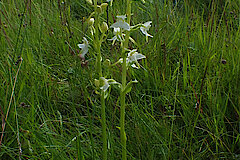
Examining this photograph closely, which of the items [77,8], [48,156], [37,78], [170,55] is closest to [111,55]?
[170,55]

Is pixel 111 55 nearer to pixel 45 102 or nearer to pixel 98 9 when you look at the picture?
pixel 45 102

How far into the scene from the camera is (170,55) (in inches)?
85.7

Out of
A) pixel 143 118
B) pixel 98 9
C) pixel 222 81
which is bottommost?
pixel 143 118

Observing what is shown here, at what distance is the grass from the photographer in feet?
4.77

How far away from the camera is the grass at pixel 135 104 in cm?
145

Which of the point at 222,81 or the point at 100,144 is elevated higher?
the point at 222,81

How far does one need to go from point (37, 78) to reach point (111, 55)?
60 cm

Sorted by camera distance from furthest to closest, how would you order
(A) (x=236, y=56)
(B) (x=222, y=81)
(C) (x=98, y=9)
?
(A) (x=236, y=56), (B) (x=222, y=81), (C) (x=98, y=9)

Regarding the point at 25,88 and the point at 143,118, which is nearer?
the point at 143,118

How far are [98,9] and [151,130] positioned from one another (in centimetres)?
66

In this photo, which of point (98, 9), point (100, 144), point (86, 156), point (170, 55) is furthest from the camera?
point (170, 55)

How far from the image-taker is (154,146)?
146 centimetres

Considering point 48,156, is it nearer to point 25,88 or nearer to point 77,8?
point 25,88

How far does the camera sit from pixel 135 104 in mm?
1770
